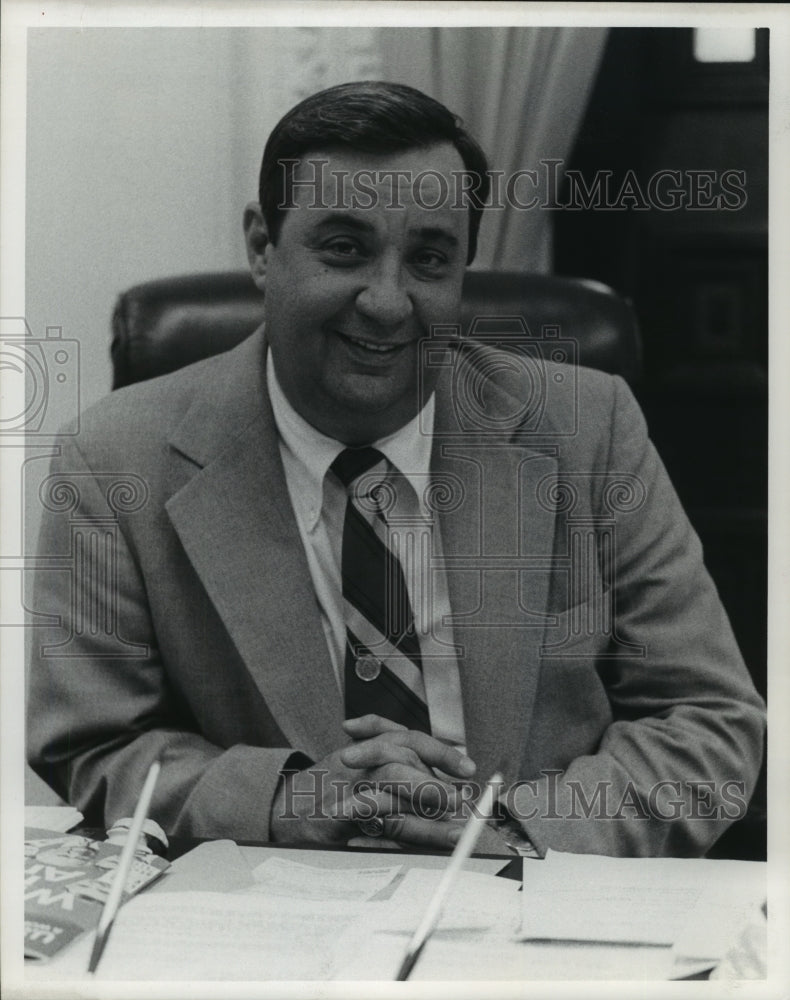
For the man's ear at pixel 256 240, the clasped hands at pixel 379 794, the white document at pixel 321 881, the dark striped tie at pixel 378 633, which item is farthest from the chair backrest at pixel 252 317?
the white document at pixel 321 881

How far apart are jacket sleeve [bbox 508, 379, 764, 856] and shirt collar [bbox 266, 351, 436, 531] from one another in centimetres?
22

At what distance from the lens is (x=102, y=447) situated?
1.57 metres

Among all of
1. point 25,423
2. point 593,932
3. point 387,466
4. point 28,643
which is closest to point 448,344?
point 387,466

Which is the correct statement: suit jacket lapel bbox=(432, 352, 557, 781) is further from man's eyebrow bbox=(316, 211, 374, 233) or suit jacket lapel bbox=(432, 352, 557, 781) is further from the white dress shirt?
man's eyebrow bbox=(316, 211, 374, 233)

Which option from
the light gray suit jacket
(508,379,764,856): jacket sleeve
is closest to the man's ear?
the light gray suit jacket

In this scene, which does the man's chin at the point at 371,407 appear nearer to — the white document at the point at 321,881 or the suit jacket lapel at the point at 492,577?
the suit jacket lapel at the point at 492,577

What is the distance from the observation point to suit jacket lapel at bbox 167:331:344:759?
1.55m

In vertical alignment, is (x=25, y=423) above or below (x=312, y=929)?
above

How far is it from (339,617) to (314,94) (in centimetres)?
63

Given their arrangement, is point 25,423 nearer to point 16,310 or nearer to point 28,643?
point 16,310

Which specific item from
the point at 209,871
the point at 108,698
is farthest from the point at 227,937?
the point at 108,698

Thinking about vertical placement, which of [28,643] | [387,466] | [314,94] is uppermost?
[314,94]

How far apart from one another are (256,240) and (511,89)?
36cm

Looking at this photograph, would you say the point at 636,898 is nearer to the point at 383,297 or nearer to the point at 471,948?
the point at 471,948
